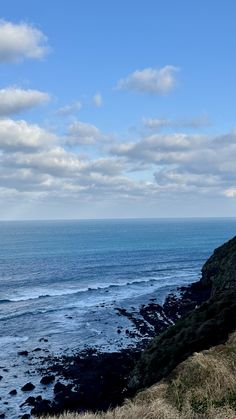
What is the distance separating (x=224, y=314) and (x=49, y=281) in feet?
238

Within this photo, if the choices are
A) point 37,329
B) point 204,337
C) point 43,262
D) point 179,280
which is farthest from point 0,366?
point 43,262

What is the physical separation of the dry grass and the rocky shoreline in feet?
50.5

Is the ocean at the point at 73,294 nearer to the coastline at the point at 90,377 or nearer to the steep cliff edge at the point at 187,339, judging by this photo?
the coastline at the point at 90,377

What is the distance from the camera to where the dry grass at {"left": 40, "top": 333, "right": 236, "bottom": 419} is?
13.9 metres

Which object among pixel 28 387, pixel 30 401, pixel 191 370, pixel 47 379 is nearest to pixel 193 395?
pixel 191 370

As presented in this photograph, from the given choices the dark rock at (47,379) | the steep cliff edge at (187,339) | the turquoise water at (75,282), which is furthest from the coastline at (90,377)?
the turquoise water at (75,282)

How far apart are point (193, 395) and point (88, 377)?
30.6 metres

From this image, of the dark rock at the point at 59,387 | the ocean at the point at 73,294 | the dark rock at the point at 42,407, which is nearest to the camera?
the dark rock at the point at 42,407

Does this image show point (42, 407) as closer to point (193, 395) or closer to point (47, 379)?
point (47, 379)

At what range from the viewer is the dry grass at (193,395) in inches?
547

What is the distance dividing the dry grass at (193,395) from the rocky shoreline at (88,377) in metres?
15.4

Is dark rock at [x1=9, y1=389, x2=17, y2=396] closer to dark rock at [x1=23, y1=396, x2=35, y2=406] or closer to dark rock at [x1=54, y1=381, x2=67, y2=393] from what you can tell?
dark rock at [x1=23, y1=396, x2=35, y2=406]

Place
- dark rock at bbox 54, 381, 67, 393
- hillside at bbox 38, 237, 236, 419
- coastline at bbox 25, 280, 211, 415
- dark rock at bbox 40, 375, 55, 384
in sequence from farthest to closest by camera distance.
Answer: dark rock at bbox 40, 375, 55, 384 < dark rock at bbox 54, 381, 67, 393 < coastline at bbox 25, 280, 211, 415 < hillside at bbox 38, 237, 236, 419

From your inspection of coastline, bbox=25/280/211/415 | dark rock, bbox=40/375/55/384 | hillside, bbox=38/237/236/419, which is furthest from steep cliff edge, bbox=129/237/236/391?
dark rock, bbox=40/375/55/384
